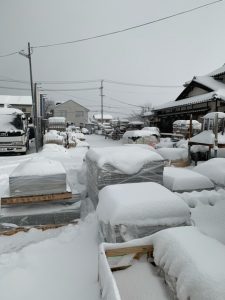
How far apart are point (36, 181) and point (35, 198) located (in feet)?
1.04

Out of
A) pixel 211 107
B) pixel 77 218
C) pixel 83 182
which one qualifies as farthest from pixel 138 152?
pixel 211 107

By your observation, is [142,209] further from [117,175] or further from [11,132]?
[11,132]

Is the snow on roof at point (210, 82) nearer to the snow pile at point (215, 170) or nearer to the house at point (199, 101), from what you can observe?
the house at point (199, 101)

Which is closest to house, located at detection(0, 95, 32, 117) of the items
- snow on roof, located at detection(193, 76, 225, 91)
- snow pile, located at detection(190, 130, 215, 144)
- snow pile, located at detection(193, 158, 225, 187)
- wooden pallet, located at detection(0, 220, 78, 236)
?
snow on roof, located at detection(193, 76, 225, 91)

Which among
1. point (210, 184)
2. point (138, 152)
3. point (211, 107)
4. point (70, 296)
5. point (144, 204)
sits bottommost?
point (70, 296)

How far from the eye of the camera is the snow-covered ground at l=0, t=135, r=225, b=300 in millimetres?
3111

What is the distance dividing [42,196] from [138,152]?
6.85 ft

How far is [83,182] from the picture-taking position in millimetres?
7766

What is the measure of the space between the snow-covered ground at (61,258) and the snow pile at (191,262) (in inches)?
14.0

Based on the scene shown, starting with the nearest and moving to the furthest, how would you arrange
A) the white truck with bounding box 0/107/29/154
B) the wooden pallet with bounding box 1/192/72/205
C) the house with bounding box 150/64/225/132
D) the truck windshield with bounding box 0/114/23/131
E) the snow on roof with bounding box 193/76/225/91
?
the wooden pallet with bounding box 1/192/72/205, the white truck with bounding box 0/107/29/154, the truck windshield with bounding box 0/114/23/131, the house with bounding box 150/64/225/132, the snow on roof with bounding box 193/76/225/91

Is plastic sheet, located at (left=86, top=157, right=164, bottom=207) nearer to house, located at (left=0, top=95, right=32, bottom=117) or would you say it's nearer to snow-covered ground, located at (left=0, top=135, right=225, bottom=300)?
snow-covered ground, located at (left=0, top=135, right=225, bottom=300)

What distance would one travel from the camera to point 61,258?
382 cm

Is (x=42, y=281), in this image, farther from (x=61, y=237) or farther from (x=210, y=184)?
(x=210, y=184)

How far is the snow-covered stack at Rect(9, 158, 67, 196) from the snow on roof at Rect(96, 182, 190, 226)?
1.59 meters
